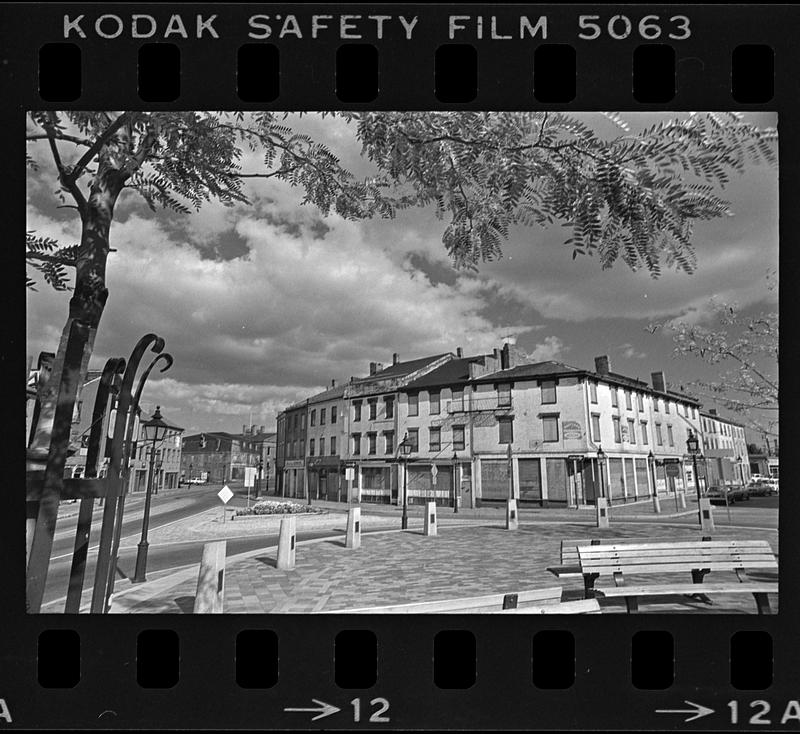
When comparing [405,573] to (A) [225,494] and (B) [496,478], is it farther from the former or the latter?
(A) [225,494]

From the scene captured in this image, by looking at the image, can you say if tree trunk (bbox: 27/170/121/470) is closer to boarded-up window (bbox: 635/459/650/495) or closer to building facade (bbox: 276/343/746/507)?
building facade (bbox: 276/343/746/507)

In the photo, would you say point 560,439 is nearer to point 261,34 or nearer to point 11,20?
point 261,34

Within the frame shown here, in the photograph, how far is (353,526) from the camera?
5656 mm

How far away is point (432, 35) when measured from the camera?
3148 millimetres

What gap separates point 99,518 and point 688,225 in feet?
16.6

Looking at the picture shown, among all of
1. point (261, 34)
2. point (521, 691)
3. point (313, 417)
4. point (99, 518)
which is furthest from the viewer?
point (313, 417)

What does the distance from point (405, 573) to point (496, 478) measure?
1.50m

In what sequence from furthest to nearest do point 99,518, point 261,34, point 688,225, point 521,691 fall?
point 99,518, point 688,225, point 261,34, point 521,691

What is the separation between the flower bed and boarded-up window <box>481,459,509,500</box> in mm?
2122

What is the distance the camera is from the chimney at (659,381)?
4074 millimetres

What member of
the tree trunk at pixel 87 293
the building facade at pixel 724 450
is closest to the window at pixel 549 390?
the building facade at pixel 724 450

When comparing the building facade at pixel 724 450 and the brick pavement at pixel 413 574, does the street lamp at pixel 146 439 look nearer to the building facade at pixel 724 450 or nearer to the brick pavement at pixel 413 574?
the brick pavement at pixel 413 574

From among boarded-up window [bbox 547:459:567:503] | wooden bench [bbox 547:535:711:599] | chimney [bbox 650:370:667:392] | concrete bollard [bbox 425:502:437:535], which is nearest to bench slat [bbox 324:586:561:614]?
wooden bench [bbox 547:535:711:599]

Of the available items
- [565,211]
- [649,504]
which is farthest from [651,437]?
[565,211]
